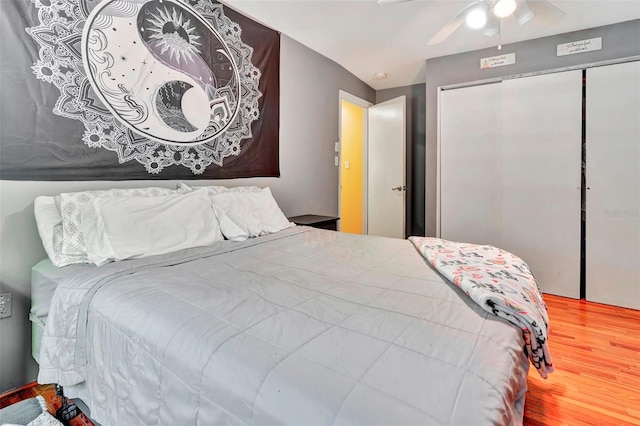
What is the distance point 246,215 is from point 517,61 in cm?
305

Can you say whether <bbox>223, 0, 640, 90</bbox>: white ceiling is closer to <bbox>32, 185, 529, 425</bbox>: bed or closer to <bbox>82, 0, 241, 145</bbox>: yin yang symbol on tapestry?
<bbox>82, 0, 241, 145</bbox>: yin yang symbol on tapestry

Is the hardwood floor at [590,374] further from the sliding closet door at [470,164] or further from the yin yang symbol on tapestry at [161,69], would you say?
the yin yang symbol on tapestry at [161,69]

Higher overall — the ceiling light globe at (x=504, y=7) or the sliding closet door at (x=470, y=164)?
the ceiling light globe at (x=504, y=7)

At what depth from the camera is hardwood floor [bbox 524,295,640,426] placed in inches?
59.4

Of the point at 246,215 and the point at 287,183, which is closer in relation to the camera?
the point at 246,215

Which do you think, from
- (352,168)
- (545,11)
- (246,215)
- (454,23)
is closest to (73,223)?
(246,215)

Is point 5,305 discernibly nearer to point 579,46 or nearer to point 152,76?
point 152,76

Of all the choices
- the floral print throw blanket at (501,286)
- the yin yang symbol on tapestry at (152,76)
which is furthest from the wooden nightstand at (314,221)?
the floral print throw blanket at (501,286)

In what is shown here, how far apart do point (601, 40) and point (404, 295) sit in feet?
10.7

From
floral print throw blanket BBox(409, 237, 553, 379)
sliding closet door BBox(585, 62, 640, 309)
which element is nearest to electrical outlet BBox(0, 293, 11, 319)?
floral print throw blanket BBox(409, 237, 553, 379)

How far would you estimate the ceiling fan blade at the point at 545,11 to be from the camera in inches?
77.6

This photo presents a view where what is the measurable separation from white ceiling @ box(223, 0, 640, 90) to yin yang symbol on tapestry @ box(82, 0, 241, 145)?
503 mm

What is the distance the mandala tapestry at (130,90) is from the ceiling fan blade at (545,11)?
2049mm

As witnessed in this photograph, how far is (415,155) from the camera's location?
4.74 meters
